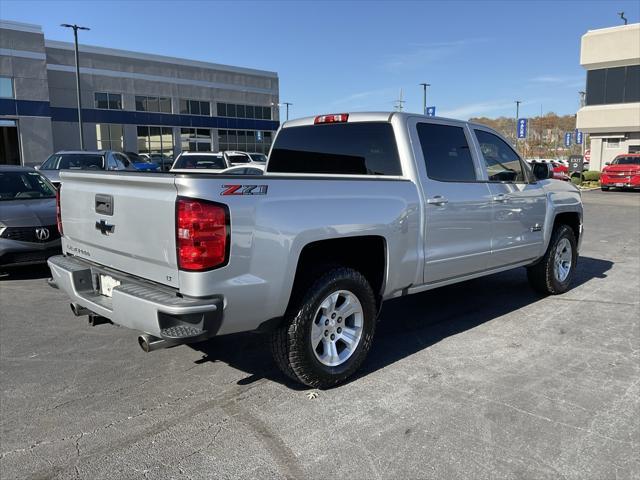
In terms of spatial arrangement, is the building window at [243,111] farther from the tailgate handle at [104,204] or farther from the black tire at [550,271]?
the tailgate handle at [104,204]

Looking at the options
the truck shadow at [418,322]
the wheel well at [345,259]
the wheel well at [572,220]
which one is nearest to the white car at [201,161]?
the truck shadow at [418,322]

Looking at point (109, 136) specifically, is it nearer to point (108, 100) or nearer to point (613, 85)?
point (108, 100)

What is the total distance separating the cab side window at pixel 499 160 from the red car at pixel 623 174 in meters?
22.8

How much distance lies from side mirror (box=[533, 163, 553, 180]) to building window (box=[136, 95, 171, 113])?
163ft

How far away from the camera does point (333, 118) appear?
5.01m

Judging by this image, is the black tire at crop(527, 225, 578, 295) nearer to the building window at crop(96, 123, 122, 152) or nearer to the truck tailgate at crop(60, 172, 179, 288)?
the truck tailgate at crop(60, 172, 179, 288)

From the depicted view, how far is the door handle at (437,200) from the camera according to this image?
4.44 meters

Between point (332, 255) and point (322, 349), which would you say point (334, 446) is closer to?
point (322, 349)

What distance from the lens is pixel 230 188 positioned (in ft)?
10.3

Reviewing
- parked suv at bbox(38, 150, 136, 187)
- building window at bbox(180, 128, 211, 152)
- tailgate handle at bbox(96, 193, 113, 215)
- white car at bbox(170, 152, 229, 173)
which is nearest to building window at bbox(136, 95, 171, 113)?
building window at bbox(180, 128, 211, 152)

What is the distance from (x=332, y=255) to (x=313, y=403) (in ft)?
3.47

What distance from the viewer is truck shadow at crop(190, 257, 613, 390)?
4.39 m

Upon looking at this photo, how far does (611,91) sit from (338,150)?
40.1m

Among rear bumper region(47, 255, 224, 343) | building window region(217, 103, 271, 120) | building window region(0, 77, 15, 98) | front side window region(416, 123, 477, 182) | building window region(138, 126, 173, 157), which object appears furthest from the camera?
building window region(217, 103, 271, 120)
